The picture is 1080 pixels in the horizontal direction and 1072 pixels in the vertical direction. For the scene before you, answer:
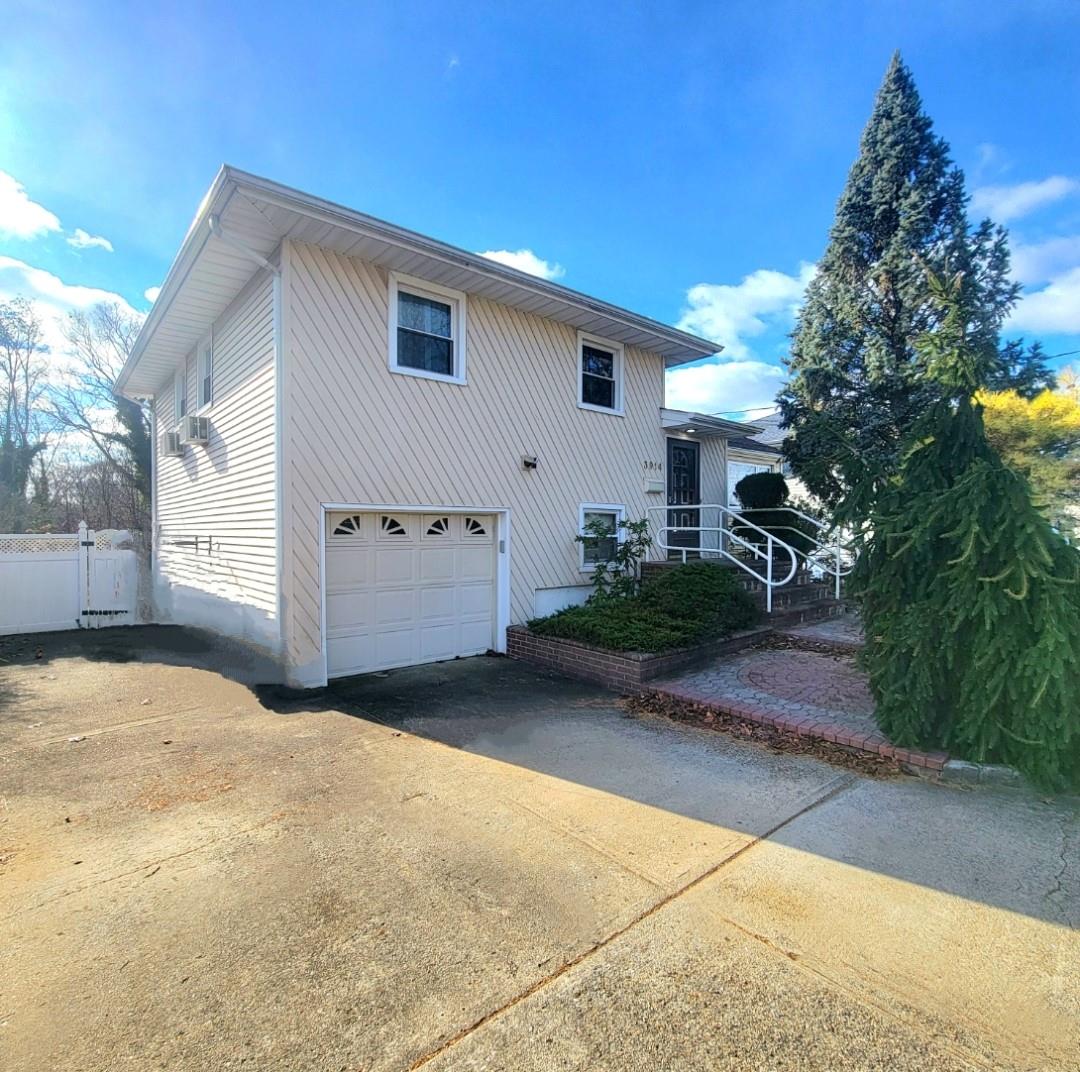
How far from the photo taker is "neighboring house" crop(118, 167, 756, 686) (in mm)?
6328

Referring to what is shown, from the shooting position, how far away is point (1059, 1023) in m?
1.98

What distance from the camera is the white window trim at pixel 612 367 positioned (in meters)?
9.16

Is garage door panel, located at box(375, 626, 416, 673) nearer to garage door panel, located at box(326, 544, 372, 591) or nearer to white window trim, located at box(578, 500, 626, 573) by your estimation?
garage door panel, located at box(326, 544, 372, 591)

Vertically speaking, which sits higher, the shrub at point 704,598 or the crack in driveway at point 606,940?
the shrub at point 704,598

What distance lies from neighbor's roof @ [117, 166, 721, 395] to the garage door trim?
284 cm

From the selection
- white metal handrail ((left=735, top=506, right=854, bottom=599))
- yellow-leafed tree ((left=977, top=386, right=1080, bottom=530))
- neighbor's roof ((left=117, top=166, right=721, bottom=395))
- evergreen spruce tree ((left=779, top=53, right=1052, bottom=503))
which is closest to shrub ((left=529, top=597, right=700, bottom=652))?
white metal handrail ((left=735, top=506, right=854, bottom=599))

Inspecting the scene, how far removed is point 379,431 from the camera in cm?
689

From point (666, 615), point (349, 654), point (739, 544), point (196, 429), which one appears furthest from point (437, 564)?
point (739, 544)

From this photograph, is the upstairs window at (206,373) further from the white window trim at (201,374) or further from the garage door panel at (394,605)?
the garage door panel at (394,605)

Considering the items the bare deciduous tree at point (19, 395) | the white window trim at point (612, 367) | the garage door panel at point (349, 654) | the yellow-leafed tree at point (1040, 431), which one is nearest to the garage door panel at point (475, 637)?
the garage door panel at point (349, 654)

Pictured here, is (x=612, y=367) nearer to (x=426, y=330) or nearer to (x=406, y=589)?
(x=426, y=330)

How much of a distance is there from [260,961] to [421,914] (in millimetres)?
647

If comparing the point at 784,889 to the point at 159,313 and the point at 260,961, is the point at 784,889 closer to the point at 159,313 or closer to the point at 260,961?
the point at 260,961

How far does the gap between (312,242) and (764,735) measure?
265 inches
